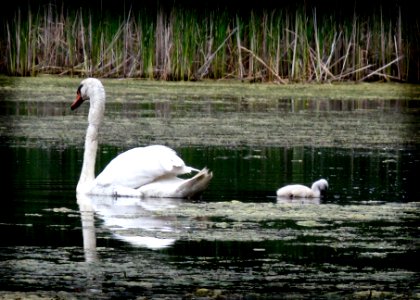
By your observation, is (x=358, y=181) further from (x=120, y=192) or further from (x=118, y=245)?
(x=118, y=245)

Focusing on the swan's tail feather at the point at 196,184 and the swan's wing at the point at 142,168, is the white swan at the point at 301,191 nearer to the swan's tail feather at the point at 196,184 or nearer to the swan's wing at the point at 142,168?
the swan's tail feather at the point at 196,184

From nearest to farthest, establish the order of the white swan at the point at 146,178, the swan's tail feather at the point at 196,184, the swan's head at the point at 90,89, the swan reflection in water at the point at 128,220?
the swan reflection in water at the point at 128,220 < the swan's tail feather at the point at 196,184 < the white swan at the point at 146,178 < the swan's head at the point at 90,89

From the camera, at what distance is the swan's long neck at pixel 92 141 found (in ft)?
29.5

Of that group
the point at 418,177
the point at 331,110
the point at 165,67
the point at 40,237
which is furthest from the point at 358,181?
the point at 165,67

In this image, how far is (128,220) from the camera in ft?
24.5

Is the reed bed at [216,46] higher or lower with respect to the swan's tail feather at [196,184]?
higher

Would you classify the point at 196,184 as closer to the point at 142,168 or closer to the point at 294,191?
the point at 142,168

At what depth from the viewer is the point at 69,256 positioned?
6.12 m

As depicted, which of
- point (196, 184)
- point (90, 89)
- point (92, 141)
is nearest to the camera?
point (196, 184)

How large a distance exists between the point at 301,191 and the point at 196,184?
28.6 inches

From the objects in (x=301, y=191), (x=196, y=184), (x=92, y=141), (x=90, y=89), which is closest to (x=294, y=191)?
(x=301, y=191)

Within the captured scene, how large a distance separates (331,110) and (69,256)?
10.6 meters

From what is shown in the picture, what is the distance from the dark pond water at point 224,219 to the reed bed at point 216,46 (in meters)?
5.39

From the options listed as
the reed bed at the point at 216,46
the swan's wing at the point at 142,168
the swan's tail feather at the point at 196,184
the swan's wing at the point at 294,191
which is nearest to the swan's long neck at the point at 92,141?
the swan's wing at the point at 142,168
